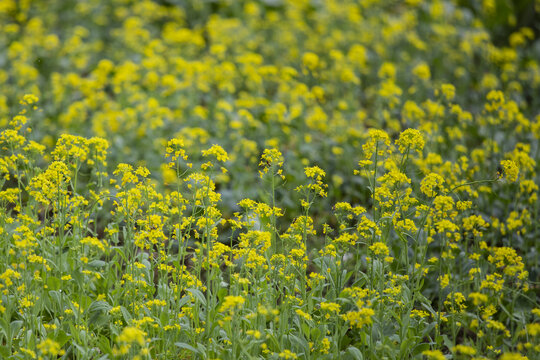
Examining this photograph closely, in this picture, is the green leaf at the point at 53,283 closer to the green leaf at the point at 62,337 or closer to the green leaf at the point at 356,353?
the green leaf at the point at 62,337

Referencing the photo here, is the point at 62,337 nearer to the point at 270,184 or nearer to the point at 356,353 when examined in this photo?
the point at 356,353

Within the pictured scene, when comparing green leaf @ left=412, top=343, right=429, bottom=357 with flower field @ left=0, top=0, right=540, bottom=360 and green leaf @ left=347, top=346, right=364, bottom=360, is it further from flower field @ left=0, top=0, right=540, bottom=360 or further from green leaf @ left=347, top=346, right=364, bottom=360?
green leaf @ left=347, top=346, right=364, bottom=360

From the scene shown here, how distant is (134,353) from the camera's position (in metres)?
2.77

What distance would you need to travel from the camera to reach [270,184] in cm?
427

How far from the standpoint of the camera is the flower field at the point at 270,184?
3.21 metres

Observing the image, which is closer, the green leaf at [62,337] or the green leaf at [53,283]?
the green leaf at [62,337]

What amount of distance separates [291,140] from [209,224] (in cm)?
322

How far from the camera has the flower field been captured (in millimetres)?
3211

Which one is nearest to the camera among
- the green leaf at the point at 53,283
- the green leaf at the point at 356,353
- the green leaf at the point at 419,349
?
the green leaf at the point at 356,353

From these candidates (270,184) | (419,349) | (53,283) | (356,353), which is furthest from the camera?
(270,184)

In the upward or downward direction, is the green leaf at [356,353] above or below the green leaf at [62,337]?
above

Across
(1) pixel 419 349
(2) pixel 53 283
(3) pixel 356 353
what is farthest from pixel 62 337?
(1) pixel 419 349

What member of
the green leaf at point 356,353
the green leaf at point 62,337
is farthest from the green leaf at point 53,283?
the green leaf at point 356,353

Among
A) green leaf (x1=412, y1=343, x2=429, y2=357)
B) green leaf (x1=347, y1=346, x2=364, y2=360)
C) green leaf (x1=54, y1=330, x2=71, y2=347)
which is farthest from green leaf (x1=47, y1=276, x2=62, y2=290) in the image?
green leaf (x1=412, y1=343, x2=429, y2=357)
